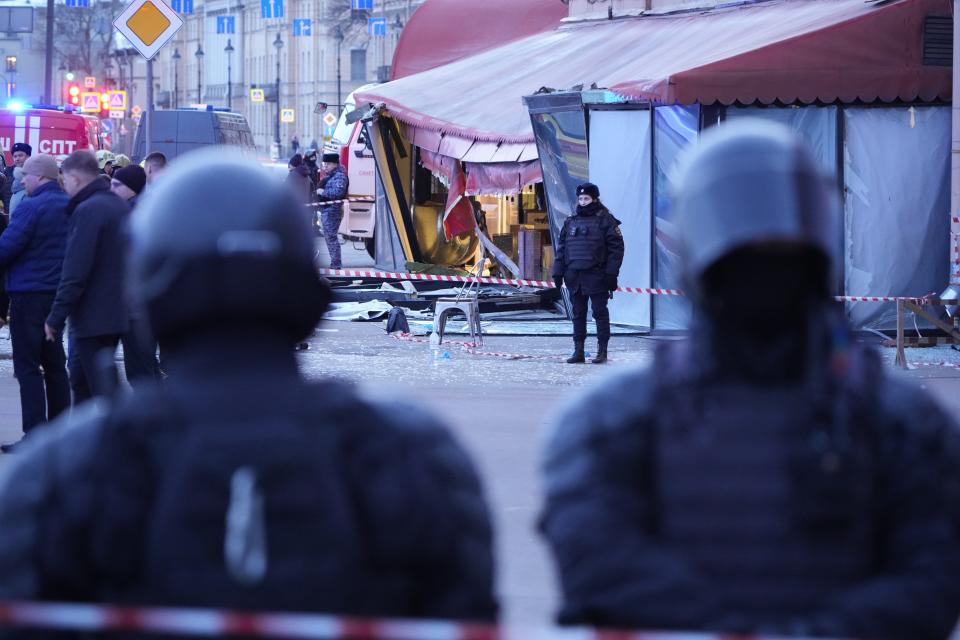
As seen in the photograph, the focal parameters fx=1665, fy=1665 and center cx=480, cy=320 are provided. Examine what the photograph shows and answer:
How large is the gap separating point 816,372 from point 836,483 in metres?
0.16

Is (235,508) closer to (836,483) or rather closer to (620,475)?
(620,475)

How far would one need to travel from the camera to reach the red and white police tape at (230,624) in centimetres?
206

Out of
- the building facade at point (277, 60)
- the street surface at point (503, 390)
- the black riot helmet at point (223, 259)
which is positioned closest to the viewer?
the black riot helmet at point (223, 259)

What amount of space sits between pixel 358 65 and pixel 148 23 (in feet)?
259

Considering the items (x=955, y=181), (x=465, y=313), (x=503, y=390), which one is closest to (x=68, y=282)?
(x=503, y=390)

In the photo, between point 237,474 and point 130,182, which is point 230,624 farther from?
point 130,182

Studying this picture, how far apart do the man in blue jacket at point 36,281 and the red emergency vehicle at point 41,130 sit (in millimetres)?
19824

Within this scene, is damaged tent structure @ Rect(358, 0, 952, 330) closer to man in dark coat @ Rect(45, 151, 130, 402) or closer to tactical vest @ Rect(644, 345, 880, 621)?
man in dark coat @ Rect(45, 151, 130, 402)

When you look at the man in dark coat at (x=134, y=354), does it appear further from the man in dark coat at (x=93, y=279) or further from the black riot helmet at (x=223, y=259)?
the black riot helmet at (x=223, y=259)

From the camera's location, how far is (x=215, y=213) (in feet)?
7.37

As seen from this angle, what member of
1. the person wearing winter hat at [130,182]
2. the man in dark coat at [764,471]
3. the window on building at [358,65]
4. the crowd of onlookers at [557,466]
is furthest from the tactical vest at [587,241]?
the window on building at [358,65]

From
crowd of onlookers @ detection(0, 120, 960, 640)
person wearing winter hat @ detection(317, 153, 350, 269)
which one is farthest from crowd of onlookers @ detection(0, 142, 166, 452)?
person wearing winter hat @ detection(317, 153, 350, 269)

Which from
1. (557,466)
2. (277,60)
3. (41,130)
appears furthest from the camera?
(277,60)

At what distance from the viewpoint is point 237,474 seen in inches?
83.1
